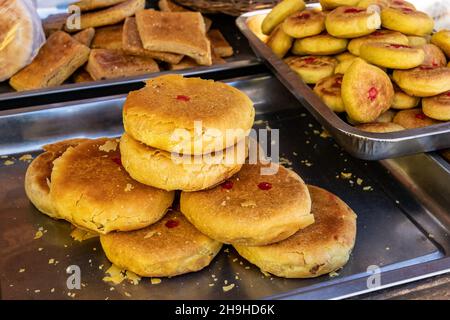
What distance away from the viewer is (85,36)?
259 cm

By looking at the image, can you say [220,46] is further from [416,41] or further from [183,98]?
[183,98]

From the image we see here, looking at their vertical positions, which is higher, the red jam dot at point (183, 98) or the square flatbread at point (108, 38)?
the red jam dot at point (183, 98)

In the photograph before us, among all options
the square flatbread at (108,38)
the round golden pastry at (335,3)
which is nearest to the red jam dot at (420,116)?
the round golden pastry at (335,3)

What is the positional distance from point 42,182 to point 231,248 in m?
0.66

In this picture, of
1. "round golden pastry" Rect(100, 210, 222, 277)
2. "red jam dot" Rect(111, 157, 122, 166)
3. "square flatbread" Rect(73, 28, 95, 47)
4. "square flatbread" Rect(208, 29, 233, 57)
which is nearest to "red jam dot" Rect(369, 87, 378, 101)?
"round golden pastry" Rect(100, 210, 222, 277)

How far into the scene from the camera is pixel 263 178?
1631 millimetres

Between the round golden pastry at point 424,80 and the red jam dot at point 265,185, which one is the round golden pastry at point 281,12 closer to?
the round golden pastry at point 424,80

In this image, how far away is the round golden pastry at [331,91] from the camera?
6.40 feet

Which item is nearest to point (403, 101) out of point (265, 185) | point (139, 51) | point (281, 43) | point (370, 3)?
point (370, 3)

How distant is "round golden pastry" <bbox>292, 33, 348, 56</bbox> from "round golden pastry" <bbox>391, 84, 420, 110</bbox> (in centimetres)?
32

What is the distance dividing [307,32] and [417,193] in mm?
772

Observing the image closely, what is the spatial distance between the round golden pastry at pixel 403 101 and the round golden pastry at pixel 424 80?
0.08ft
